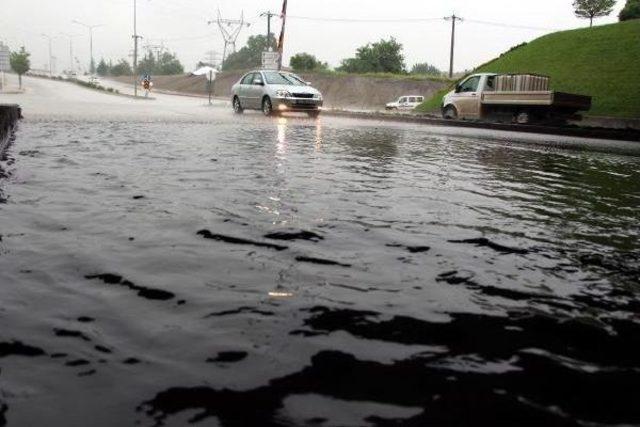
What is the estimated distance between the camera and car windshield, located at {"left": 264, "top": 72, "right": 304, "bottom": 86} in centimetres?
2233

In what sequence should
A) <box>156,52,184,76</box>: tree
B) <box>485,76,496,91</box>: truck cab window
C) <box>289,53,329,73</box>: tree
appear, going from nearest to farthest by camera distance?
<box>485,76,496,91</box>: truck cab window
<box>289,53,329,73</box>: tree
<box>156,52,184,76</box>: tree

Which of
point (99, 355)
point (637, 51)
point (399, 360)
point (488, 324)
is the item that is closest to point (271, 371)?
point (399, 360)

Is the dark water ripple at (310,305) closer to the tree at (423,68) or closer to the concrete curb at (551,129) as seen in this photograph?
the concrete curb at (551,129)

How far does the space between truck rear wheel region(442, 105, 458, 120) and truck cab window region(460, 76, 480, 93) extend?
94 cm

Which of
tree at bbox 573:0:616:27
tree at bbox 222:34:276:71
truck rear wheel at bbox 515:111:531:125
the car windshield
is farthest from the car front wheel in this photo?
tree at bbox 222:34:276:71

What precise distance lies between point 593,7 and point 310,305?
172 ft

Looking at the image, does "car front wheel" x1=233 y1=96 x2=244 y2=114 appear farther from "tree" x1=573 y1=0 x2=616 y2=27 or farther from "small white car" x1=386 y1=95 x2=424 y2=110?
"tree" x1=573 y1=0 x2=616 y2=27

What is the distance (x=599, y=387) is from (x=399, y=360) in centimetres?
74

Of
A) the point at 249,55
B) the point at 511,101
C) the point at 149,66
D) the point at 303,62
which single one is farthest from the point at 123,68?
the point at 511,101

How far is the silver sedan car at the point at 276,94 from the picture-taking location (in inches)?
841

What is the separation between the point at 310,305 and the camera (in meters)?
2.78

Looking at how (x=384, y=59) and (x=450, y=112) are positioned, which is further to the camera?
(x=384, y=59)

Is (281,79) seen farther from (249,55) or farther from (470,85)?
(249,55)

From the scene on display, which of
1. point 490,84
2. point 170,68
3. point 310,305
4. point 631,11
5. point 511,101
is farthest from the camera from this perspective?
point 170,68
